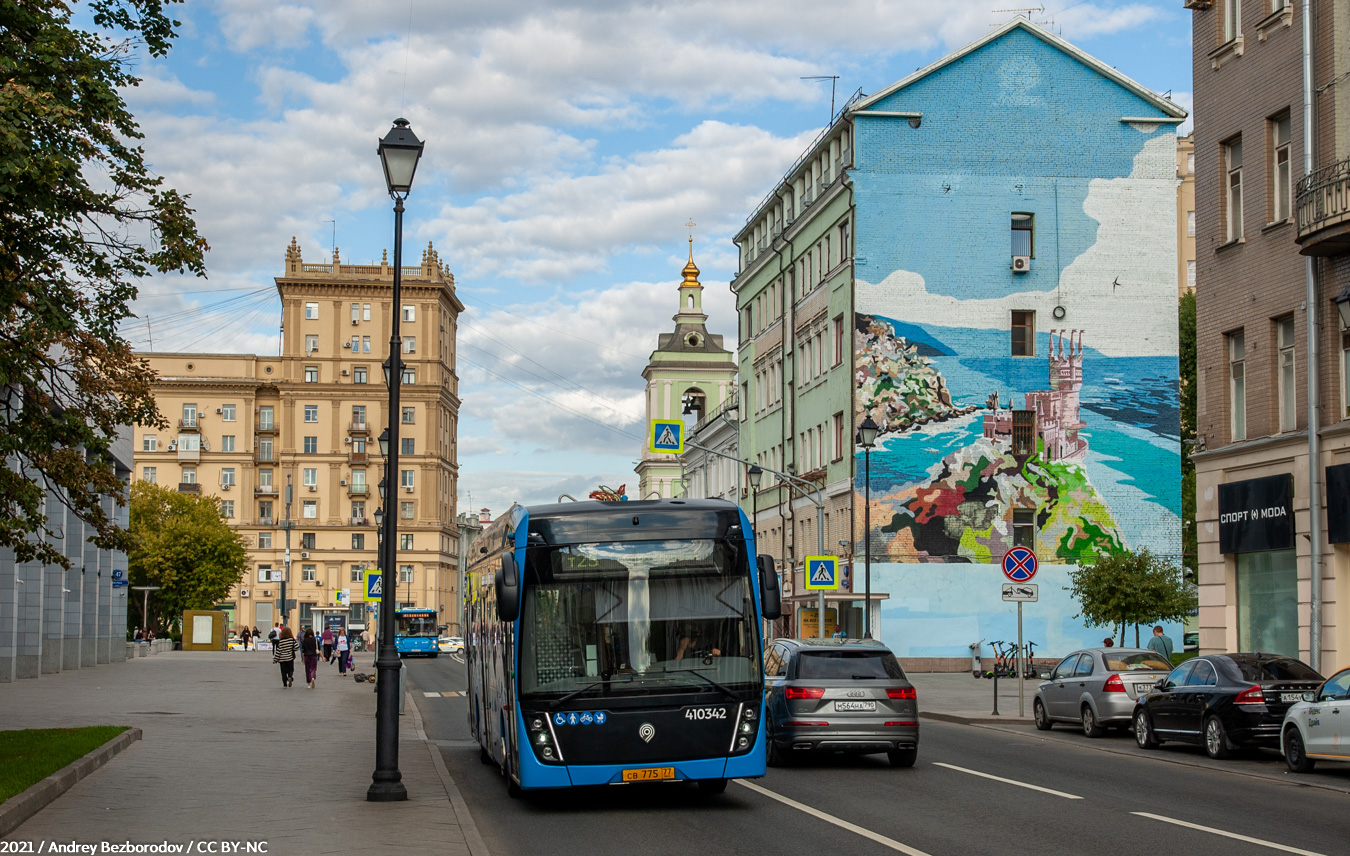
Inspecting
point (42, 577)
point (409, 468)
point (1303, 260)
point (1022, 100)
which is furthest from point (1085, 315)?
point (409, 468)

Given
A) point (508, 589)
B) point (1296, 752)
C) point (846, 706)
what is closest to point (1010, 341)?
point (1296, 752)

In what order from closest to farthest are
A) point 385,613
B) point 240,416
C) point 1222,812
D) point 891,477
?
1. point 1222,812
2. point 385,613
3. point 891,477
4. point 240,416

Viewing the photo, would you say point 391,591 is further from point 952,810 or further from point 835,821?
point 952,810

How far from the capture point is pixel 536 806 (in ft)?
52.7

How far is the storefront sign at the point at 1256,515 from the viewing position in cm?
2892

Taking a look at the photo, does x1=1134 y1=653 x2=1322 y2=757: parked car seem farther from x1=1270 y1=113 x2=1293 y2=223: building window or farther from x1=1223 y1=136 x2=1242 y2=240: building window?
x1=1223 y1=136 x2=1242 y2=240: building window

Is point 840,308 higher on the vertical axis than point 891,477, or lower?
higher

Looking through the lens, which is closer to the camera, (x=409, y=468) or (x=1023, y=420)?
(x=1023, y=420)

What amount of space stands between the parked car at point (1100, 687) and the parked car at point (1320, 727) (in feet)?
17.1

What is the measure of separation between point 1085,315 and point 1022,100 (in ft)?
28.0

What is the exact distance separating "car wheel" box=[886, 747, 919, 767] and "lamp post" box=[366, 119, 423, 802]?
22.1 ft

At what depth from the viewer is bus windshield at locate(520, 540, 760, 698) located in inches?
591

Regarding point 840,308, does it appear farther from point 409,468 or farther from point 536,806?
point 409,468

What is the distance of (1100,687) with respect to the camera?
2691 cm
